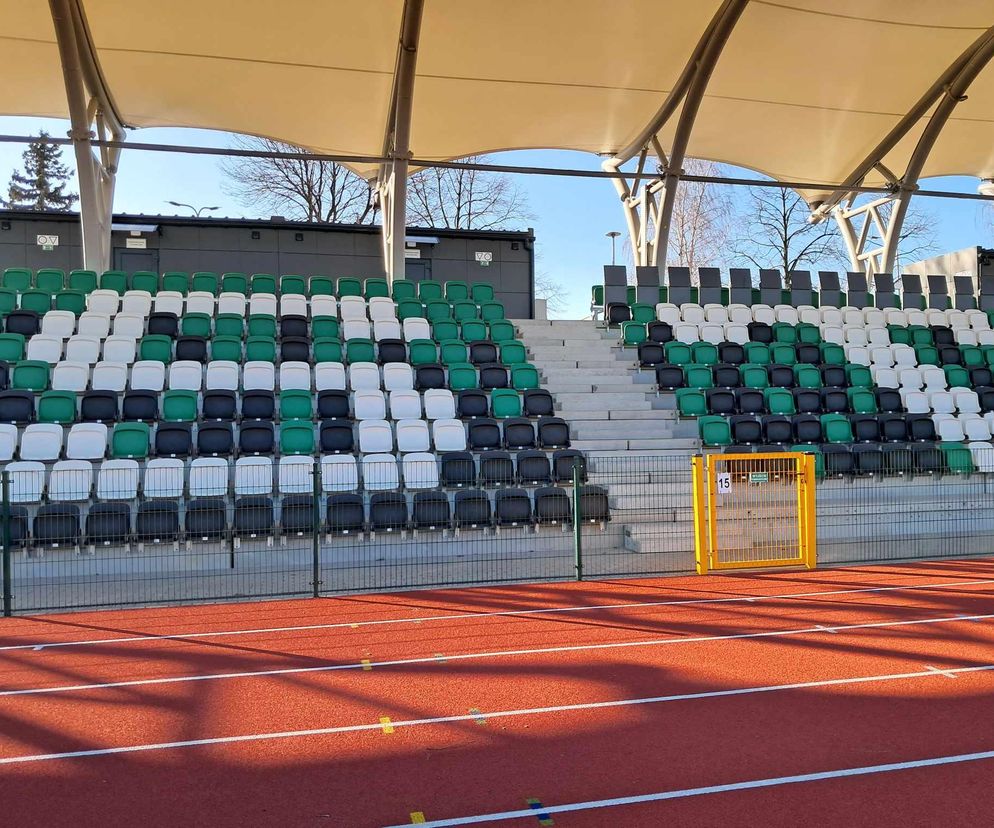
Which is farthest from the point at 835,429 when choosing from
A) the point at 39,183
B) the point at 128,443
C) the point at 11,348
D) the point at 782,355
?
the point at 39,183

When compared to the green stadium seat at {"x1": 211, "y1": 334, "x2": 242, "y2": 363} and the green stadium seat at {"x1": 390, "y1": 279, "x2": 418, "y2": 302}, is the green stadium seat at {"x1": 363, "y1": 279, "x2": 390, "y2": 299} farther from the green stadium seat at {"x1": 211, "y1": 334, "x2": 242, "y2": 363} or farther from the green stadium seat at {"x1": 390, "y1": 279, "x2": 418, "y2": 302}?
the green stadium seat at {"x1": 211, "y1": 334, "x2": 242, "y2": 363}

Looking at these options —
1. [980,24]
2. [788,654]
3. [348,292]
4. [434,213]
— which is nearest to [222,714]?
[788,654]

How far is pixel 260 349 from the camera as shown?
1441cm

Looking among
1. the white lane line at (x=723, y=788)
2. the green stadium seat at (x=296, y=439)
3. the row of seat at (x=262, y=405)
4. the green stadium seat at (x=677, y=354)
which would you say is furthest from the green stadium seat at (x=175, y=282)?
the white lane line at (x=723, y=788)

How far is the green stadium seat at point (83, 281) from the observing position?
1667 cm

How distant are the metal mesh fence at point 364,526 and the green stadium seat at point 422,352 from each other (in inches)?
152

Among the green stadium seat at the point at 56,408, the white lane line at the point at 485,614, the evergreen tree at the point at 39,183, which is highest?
the evergreen tree at the point at 39,183

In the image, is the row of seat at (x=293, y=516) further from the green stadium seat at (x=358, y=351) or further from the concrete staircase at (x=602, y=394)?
the green stadium seat at (x=358, y=351)

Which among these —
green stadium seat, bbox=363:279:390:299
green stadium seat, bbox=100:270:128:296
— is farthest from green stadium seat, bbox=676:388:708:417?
green stadium seat, bbox=100:270:128:296

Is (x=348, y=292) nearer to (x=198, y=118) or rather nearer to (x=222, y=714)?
(x=198, y=118)

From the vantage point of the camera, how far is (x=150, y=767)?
4355 millimetres

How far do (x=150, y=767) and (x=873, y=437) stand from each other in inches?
529

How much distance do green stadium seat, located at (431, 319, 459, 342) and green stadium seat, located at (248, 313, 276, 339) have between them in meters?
3.20

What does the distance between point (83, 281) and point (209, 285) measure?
99.2 inches
